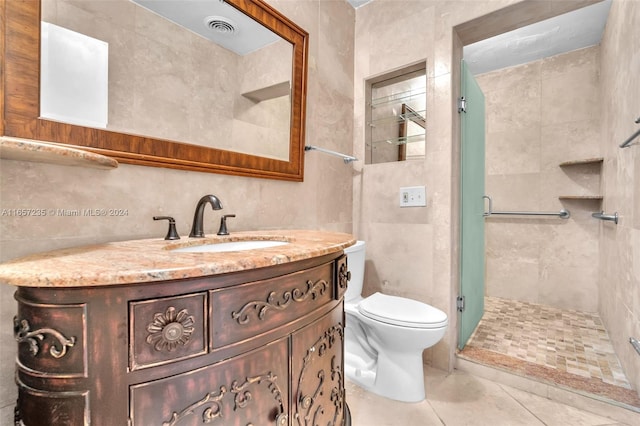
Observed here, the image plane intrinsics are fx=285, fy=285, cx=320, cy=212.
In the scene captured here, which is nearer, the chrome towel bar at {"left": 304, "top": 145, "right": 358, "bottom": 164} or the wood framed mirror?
the wood framed mirror

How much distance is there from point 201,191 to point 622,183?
235 cm

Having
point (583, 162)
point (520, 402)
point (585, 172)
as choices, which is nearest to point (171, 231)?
point (520, 402)

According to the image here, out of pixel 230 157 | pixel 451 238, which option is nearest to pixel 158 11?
pixel 230 157

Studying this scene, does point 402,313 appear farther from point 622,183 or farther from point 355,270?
point 622,183

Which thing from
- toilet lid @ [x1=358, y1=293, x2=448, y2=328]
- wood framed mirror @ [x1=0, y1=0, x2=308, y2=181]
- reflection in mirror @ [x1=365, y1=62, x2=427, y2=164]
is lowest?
toilet lid @ [x1=358, y1=293, x2=448, y2=328]

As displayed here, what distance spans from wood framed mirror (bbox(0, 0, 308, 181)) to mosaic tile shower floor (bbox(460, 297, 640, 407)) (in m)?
1.78

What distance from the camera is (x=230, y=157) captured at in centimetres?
131

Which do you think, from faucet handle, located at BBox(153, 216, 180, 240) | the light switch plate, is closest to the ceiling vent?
faucet handle, located at BBox(153, 216, 180, 240)

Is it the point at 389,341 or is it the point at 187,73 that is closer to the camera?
the point at 187,73

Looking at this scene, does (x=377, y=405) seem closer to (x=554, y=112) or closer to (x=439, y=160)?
(x=439, y=160)

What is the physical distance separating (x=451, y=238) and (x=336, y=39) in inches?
61.5

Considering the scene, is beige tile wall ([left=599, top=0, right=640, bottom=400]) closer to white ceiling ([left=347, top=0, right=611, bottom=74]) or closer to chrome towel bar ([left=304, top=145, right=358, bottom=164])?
white ceiling ([left=347, top=0, right=611, bottom=74])

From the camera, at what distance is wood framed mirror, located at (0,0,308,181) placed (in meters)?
0.78

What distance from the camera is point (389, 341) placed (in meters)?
1.52
